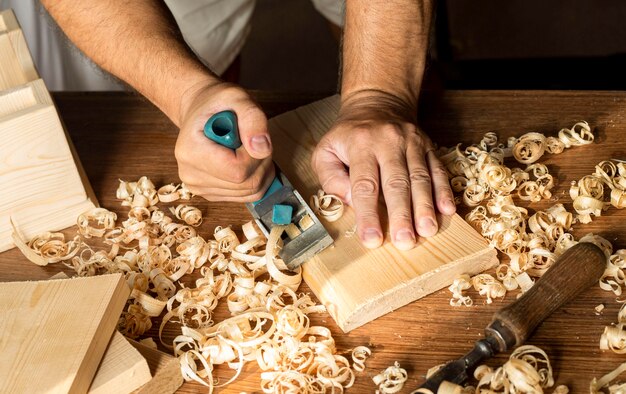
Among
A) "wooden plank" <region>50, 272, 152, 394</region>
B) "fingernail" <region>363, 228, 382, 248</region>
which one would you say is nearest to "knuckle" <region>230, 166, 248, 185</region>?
"fingernail" <region>363, 228, 382, 248</region>

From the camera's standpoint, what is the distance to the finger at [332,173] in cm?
141

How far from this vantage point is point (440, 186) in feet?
4.61

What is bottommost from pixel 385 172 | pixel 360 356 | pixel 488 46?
pixel 488 46

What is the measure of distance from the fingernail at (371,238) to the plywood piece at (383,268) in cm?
1

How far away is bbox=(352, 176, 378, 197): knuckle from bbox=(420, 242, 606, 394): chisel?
34 centimetres

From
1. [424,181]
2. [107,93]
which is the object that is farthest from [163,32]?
[424,181]

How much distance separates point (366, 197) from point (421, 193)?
10 cm

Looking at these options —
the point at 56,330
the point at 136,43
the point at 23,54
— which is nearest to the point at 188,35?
the point at 136,43

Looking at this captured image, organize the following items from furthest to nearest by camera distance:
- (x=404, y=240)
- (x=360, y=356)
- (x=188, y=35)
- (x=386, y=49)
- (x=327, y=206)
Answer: (x=188, y=35) → (x=386, y=49) → (x=327, y=206) → (x=404, y=240) → (x=360, y=356)

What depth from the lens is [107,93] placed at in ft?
5.97

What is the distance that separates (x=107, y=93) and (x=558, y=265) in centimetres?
115

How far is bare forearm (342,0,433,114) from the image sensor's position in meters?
1.61

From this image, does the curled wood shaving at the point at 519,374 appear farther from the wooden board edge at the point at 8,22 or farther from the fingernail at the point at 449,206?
the wooden board edge at the point at 8,22

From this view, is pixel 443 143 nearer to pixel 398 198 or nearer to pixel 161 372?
pixel 398 198
